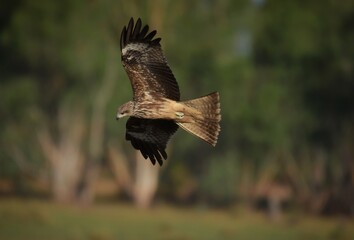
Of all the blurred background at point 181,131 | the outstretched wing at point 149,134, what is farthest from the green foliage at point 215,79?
the outstretched wing at point 149,134

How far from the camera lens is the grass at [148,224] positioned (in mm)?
27172

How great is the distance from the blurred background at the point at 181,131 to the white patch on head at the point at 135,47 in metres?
23.3

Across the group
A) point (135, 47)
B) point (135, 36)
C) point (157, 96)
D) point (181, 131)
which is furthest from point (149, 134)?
point (181, 131)

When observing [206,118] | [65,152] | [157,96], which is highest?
[65,152]

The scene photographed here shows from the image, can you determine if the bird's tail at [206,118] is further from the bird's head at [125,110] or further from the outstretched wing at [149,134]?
the bird's head at [125,110]

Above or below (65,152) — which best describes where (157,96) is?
below

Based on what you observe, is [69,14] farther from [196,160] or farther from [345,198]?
[345,198]

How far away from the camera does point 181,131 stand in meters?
37.0

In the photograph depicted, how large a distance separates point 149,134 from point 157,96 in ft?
1.89

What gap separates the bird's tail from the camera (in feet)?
37.2

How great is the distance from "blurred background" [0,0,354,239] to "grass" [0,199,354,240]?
375 millimetres

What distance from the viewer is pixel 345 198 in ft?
117

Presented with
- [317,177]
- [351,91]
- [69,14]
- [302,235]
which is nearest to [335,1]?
[351,91]

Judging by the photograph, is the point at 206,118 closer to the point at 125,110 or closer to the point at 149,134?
the point at 149,134
